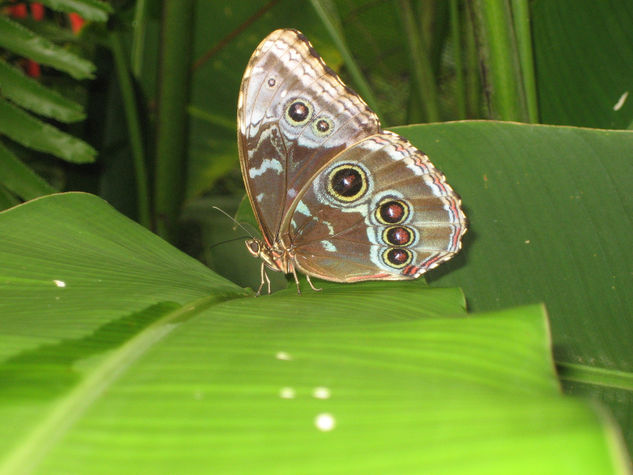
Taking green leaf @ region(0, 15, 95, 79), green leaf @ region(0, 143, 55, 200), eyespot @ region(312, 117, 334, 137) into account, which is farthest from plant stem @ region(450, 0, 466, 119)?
green leaf @ region(0, 143, 55, 200)

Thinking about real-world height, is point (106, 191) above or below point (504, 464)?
above

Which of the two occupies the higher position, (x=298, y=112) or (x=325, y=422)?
(x=298, y=112)

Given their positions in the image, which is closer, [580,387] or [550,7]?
[580,387]

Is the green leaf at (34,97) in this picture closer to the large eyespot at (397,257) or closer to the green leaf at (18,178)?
the green leaf at (18,178)

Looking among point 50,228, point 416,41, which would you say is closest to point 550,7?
point 416,41

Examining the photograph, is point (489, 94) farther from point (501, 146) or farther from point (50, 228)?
point (50, 228)

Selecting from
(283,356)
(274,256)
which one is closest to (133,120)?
(274,256)

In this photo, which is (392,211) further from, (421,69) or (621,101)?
(421,69)

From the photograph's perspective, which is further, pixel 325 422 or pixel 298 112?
pixel 298 112
